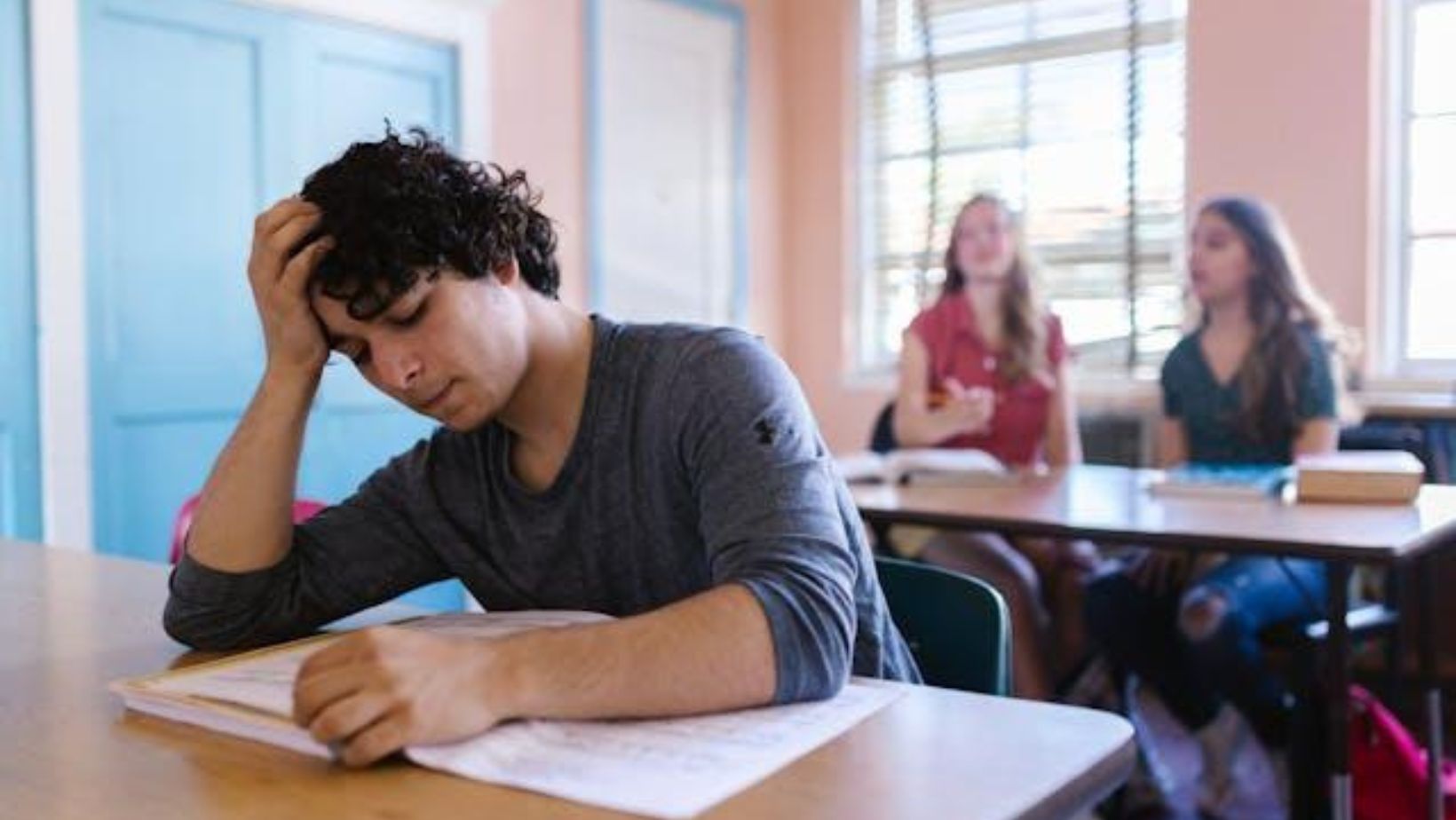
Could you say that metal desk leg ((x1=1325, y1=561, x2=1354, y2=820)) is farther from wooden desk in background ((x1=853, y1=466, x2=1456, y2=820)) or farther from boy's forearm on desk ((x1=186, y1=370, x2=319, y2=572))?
boy's forearm on desk ((x1=186, y1=370, x2=319, y2=572))

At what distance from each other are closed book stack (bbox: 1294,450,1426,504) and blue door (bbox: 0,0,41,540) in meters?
2.62

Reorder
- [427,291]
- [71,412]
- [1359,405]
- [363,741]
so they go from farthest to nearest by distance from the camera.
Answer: [1359,405], [71,412], [427,291], [363,741]

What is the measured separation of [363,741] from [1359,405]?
3.55 metres

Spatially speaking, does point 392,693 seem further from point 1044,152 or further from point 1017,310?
point 1044,152

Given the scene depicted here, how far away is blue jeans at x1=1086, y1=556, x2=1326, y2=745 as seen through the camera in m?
2.66

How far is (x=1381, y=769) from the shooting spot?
235 centimetres

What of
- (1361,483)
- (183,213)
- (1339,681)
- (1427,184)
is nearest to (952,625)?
(1339,681)

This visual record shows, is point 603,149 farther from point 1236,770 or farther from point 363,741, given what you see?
point 363,741

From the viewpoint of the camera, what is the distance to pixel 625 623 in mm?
963

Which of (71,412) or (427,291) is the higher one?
(427,291)

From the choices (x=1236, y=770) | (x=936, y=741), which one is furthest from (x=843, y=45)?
(x=936, y=741)

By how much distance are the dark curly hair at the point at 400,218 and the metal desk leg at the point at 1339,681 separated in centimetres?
148

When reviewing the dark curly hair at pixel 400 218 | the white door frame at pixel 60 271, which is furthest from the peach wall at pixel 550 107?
the dark curly hair at pixel 400 218

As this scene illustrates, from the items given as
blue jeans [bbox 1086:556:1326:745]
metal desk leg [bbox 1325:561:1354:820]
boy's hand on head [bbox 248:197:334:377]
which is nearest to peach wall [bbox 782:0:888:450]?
blue jeans [bbox 1086:556:1326:745]
